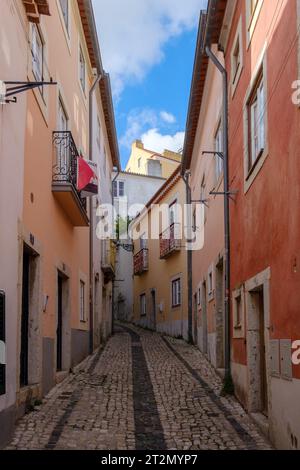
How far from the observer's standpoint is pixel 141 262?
1172 inches

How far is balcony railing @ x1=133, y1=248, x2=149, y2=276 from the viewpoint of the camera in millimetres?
29244

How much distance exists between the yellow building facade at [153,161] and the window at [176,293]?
668 inches

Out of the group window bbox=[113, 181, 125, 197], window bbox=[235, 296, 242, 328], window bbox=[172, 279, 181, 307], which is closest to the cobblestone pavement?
window bbox=[235, 296, 242, 328]

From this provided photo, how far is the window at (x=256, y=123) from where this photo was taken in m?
7.70

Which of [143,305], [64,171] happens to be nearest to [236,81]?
[64,171]

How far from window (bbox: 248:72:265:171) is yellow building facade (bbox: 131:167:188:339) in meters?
12.7

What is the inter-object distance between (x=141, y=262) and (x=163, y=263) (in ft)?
14.4

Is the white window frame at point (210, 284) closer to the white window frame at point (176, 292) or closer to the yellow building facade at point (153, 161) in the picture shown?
the white window frame at point (176, 292)

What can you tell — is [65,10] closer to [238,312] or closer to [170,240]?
[238,312]

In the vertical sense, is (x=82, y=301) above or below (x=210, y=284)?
below

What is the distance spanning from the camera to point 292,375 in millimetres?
5672

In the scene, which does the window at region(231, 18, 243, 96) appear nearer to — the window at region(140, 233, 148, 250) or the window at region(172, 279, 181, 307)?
the window at region(172, 279, 181, 307)
